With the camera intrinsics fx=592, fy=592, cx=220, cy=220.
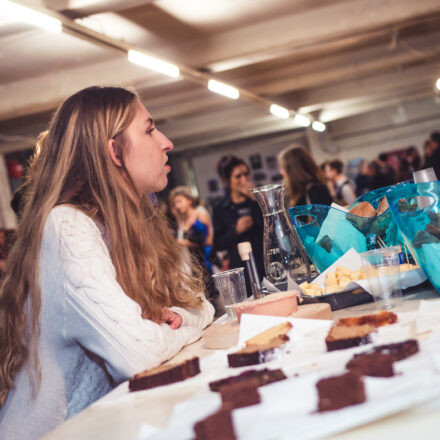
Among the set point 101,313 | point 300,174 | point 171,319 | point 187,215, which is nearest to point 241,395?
point 101,313

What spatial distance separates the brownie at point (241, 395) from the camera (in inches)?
34.5

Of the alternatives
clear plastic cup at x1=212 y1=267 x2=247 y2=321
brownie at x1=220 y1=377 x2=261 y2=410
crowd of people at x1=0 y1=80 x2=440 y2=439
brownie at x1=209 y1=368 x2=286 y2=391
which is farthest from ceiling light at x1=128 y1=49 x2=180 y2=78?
brownie at x1=220 y1=377 x2=261 y2=410

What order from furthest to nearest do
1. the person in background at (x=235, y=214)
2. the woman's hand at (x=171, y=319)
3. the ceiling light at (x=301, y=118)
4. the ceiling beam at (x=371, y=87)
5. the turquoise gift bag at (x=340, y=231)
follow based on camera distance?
1. the ceiling light at (x=301, y=118)
2. the ceiling beam at (x=371, y=87)
3. the person in background at (x=235, y=214)
4. the turquoise gift bag at (x=340, y=231)
5. the woman's hand at (x=171, y=319)

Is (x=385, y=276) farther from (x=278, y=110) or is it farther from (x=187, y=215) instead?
(x=278, y=110)

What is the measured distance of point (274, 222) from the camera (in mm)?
1932

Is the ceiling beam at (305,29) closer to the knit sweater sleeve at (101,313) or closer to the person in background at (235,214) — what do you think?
the person in background at (235,214)

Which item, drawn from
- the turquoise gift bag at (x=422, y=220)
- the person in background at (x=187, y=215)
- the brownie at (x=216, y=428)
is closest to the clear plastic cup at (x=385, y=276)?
the turquoise gift bag at (x=422, y=220)

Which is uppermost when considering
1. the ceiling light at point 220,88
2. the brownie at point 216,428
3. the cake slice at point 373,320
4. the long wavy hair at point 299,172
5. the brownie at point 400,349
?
the ceiling light at point 220,88

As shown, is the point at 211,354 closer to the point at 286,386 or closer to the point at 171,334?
the point at 171,334

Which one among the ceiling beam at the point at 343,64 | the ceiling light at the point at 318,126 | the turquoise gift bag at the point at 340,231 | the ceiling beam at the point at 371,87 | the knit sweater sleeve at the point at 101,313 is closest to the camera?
the knit sweater sleeve at the point at 101,313

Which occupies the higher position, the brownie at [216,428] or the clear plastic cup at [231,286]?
the clear plastic cup at [231,286]

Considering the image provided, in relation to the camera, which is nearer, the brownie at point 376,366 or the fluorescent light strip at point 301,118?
the brownie at point 376,366

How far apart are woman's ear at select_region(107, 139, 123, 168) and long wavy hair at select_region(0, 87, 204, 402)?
12 millimetres

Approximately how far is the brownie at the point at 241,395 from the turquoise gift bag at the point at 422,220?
670mm
